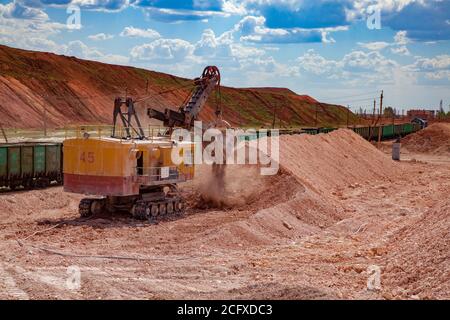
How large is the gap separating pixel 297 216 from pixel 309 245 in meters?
3.81

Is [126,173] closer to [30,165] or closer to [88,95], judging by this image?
[30,165]

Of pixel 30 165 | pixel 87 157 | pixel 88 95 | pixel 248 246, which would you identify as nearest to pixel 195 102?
pixel 30 165

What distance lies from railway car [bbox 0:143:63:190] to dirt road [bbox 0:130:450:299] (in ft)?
3.08

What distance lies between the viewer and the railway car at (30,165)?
27.9m

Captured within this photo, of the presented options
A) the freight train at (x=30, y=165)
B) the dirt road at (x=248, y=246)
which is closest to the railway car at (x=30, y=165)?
the freight train at (x=30, y=165)

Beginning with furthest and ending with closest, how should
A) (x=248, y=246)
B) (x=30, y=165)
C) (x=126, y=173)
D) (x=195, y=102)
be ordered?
(x=195, y=102) < (x=30, y=165) < (x=126, y=173) < (x=248, y=246)

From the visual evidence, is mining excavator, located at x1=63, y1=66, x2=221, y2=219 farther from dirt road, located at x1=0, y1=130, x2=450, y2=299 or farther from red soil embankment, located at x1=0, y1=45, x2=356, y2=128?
red soil embankment, located at x1=0, y1=45, x2=356, y2=128

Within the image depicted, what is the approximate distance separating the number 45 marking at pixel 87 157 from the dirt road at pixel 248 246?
1976 millimetres

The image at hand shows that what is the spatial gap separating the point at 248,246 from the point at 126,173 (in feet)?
16.3

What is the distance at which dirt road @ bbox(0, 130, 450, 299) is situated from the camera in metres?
14.6

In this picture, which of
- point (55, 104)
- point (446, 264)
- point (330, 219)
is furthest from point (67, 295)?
point (55, 104)

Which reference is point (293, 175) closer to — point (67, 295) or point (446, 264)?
point (446, 264)

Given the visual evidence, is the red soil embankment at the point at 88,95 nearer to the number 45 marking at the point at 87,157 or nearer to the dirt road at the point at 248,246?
the dirt road at the point at 248,246

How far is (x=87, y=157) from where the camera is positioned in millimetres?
23469
